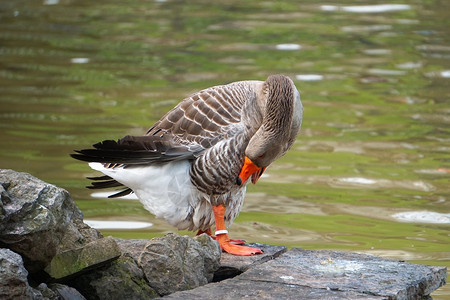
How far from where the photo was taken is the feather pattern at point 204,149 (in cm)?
577

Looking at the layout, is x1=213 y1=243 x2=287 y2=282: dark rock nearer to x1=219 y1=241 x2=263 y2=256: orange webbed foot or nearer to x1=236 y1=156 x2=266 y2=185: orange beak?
x1=219 y1=241 x2=263 y2=256: orange webbed foot

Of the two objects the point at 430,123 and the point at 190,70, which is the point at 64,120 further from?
the point at 430,123

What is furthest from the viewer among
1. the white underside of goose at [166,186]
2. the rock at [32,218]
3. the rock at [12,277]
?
the white underside of goose at [166,186]

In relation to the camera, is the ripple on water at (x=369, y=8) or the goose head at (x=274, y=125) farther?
the ripple on water at (x=369, y=8)

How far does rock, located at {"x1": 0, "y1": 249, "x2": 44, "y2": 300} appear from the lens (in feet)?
13.8

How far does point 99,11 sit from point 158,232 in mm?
12310

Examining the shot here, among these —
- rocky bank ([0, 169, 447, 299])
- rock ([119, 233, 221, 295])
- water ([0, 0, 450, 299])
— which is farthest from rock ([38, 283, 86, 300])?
water ([0, 0, 450, 299])

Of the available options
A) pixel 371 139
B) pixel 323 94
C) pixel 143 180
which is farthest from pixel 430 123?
pixel 143 180

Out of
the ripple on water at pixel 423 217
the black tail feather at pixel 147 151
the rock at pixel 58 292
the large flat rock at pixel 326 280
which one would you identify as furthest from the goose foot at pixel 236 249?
the ripple on water at pixel 423 217

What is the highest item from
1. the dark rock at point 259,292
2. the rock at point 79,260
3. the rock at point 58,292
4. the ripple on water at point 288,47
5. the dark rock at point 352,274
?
the rock at point 79,260

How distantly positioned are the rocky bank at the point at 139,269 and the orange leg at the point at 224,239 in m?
0.27

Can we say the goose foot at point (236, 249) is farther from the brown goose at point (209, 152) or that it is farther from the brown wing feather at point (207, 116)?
the brown wing feather at point (207, 116)

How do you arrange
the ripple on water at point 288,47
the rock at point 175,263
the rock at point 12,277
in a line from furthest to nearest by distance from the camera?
the ripple on water at point 288,47 < the rock at point 175,263 < the rock at point 12,277

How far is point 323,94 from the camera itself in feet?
44.0
